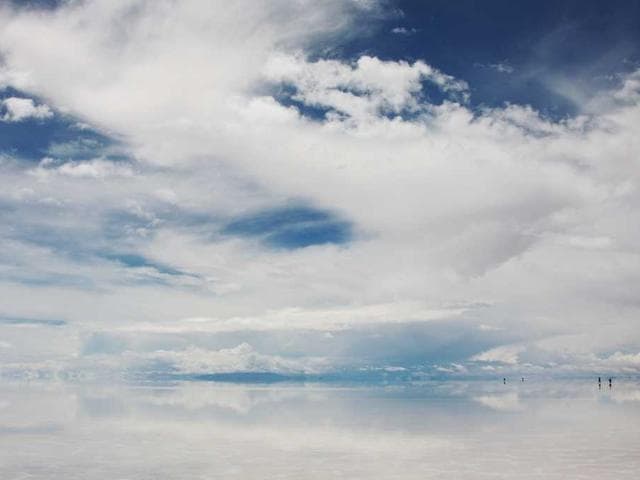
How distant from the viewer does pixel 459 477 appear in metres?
31.6

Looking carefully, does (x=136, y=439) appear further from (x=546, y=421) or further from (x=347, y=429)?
(x=546, y=421)

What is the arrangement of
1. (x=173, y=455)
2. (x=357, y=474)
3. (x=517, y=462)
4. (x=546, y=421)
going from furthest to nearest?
(x=546, y=421), (x=173, y=455), (x=517, y=462), (x=357, y=474)

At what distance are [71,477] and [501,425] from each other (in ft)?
129

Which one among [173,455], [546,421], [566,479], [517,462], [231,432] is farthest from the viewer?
[546,421]

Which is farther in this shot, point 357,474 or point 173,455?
point 173,455

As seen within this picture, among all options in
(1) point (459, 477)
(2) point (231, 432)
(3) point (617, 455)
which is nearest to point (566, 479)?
(1) point (459, 477)

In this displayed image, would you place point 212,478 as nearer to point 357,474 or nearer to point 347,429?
point 357,474

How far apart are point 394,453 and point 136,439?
20.7 m

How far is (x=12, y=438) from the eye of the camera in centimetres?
4991

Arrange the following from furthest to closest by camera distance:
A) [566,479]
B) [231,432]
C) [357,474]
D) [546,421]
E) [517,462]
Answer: [546,421] → [231,432] → [517,462] → [357,474] → [566,479]

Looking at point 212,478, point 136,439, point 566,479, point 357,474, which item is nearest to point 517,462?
point 566,479

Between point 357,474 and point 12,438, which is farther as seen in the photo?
point 12,438

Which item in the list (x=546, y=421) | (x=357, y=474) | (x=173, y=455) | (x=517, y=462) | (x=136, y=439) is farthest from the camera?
(x=546, y=421)

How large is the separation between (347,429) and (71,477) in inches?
1092
